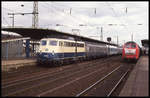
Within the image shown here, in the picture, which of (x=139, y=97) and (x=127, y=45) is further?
(x=127, y=45)

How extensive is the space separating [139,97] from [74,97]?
2727 millimetres

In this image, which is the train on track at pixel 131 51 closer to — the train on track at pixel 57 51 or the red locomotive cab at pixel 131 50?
the red locomotive cab at pixel 131 50

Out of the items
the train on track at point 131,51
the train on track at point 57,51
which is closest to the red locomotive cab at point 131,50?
the train on track at point 131,51

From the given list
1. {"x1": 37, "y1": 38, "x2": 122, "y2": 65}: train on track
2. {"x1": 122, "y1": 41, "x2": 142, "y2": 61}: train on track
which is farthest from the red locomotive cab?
{"x1": 37, "y1": 38, "x2": 122, "y2": 65}: train on track

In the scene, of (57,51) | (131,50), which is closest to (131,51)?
(131,50)

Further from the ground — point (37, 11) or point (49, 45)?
point (37, 11)

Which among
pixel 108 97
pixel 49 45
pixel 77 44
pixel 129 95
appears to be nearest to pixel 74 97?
pixel 108 97

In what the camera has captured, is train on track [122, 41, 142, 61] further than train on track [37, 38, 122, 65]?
Yes

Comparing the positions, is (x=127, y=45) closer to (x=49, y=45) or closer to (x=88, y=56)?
(x=88, y=56)

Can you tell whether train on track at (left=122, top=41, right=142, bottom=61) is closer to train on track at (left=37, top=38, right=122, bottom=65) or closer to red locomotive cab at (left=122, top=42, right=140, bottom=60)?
red locomotive cab at (left=122, top=42, right=140, bottom=60)

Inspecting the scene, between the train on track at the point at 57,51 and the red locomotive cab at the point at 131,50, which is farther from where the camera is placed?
the red locomotive cab at the point at 131,50

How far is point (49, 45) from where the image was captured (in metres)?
21.8

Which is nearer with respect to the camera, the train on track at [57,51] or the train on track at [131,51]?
the train on track at [57,51]

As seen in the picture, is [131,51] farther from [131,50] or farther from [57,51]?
[57,51]
